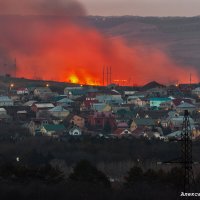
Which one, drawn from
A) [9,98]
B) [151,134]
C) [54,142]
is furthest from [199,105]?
[54,142]

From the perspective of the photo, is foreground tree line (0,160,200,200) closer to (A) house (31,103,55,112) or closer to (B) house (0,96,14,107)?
(A) house (31,103,55,112)

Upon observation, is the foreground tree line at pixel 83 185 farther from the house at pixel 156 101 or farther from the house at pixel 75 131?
the house at pixel 156 101

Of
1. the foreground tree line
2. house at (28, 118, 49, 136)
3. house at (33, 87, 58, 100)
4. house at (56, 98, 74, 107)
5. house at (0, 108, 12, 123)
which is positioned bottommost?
the foreground tree line

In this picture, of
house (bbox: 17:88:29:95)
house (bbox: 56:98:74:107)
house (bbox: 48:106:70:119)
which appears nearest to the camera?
house (bbox: 48:106:70:119)

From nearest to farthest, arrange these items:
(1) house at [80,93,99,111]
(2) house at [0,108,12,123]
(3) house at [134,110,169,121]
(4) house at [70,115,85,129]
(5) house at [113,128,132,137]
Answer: (5) house at [113,128,132,137] < (4) house at [70,115,85,129] < (2) house at [0,108,12,123] < (3) house at [134,110,169,121] < (1) house at [80,93,99,111]

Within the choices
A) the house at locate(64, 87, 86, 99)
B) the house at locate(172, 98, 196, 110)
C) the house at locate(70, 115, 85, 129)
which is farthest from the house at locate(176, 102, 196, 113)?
the house at locate(64, 87, 86, 99)

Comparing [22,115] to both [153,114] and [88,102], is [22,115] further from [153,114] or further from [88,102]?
[88,102]

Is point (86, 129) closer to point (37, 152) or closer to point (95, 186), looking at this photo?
point (37, 152)
